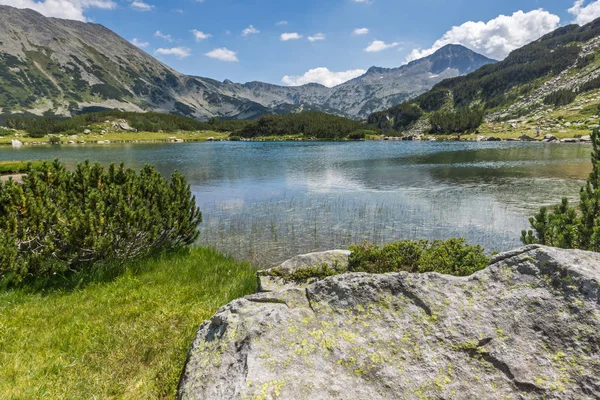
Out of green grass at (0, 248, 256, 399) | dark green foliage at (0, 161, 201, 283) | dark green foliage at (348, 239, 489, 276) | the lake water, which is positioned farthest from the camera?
the lake water

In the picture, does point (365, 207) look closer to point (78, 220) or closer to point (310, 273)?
point (310, 273)

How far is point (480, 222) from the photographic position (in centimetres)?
2239

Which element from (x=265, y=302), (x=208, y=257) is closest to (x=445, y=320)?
(x=265, y=302)

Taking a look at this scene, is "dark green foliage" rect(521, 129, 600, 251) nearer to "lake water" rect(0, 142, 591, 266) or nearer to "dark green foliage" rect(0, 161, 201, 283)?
"lake water" rect(0, 142, 591, 266)

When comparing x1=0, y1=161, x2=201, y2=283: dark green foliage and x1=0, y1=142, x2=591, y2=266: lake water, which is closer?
x1=0, y1=161, x2=201, y2=283: dark green foliage

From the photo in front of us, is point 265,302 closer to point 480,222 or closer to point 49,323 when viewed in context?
point 49,323

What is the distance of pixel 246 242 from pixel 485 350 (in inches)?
636

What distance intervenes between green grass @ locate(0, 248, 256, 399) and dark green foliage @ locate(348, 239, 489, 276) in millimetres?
3916

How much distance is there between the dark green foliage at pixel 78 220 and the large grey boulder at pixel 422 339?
7.06 m

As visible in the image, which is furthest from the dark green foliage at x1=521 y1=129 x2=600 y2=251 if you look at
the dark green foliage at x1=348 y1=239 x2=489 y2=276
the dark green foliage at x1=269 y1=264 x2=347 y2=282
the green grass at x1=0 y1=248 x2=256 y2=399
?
the green grass at x1=0 y1=248 x2=256 y2=399

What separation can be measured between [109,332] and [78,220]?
3896mm

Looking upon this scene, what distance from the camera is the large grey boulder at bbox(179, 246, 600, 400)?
3.64 metres

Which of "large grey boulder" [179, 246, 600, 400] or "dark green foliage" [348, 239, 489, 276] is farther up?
"large grey boulder" [179, 246, 600, 400]

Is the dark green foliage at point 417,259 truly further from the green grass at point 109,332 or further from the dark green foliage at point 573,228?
the green grass at point 109,332
